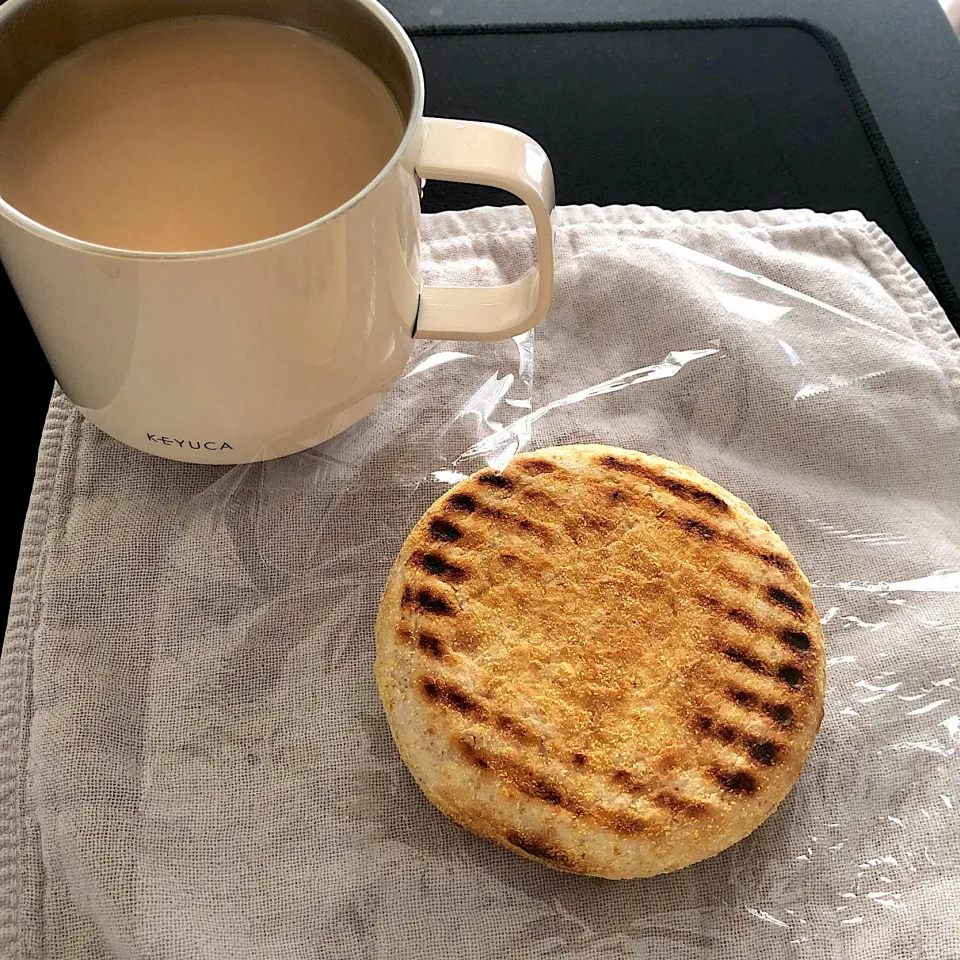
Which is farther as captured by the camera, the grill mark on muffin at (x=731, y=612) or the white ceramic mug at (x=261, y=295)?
the grill mark on muffin at (x=731, y=612)

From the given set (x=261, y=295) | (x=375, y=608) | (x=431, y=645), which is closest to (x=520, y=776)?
(x=431, y=645)

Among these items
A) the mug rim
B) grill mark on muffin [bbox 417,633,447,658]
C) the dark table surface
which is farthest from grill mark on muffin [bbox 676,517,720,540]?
the dark table surface

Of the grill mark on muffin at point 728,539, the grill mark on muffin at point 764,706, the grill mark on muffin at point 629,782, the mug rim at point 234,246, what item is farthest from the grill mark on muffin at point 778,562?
the mug rim at point 234,246

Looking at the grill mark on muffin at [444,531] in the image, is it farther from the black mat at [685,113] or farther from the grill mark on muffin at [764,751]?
the black mat at [685,113]

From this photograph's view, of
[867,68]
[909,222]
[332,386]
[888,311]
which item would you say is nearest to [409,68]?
[332,386]

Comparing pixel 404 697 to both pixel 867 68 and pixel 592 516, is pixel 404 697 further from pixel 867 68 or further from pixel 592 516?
pixel 867 68

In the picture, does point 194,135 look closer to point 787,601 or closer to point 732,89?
point 787,601

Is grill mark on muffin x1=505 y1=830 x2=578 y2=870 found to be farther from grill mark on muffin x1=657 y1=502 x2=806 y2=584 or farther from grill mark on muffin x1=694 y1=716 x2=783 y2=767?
grill mark on muffin x1=657 y1=502 x2=806 y2=584
